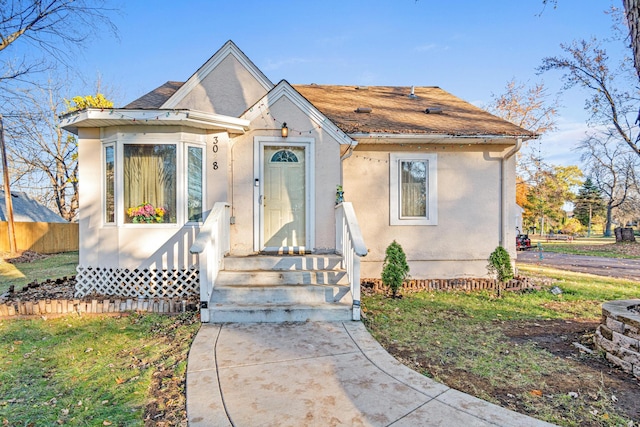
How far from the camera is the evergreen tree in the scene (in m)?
42.5

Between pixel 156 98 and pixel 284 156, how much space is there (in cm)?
410

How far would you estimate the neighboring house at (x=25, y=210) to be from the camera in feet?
66.1

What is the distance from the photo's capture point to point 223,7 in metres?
10.9

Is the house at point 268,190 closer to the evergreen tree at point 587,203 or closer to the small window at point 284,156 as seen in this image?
the small window at point 284,156

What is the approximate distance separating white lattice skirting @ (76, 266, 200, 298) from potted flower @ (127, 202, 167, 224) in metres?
0.90

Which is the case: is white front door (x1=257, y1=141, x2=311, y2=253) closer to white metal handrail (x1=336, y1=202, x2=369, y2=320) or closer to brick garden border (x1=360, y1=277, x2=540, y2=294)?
white metal handrail (x1=336, y1=202, x2=369, y2=320)

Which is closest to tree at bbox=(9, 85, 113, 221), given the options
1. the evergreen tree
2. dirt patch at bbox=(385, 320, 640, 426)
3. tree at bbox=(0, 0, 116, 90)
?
tree at bbox=(0, 0, 116, 90)

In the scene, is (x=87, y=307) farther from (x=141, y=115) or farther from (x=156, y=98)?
(x=156, y=98)

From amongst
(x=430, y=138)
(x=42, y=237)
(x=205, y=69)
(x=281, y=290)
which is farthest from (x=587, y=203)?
(x=42, y=237)

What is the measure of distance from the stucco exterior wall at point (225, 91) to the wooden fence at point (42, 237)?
16.3 m

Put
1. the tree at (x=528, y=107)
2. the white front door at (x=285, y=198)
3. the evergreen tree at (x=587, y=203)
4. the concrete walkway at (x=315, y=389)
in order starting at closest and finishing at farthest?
the concrete walkway at (x=315, y=389)
the white front door at (x=285, y=198)
the tree at (x=528, y=107)
the evergreen tree at (x=587, y=203)

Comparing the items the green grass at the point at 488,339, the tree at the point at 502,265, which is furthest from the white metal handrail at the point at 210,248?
the tree at the point at 502,265

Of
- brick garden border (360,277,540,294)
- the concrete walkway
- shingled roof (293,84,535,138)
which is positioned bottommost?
brick garden border (360,277,540,294)

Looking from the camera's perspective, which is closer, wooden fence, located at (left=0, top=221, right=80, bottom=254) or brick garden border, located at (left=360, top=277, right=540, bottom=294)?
brick garden border, located at (left=360, top=277, right=540, bottom=294)
